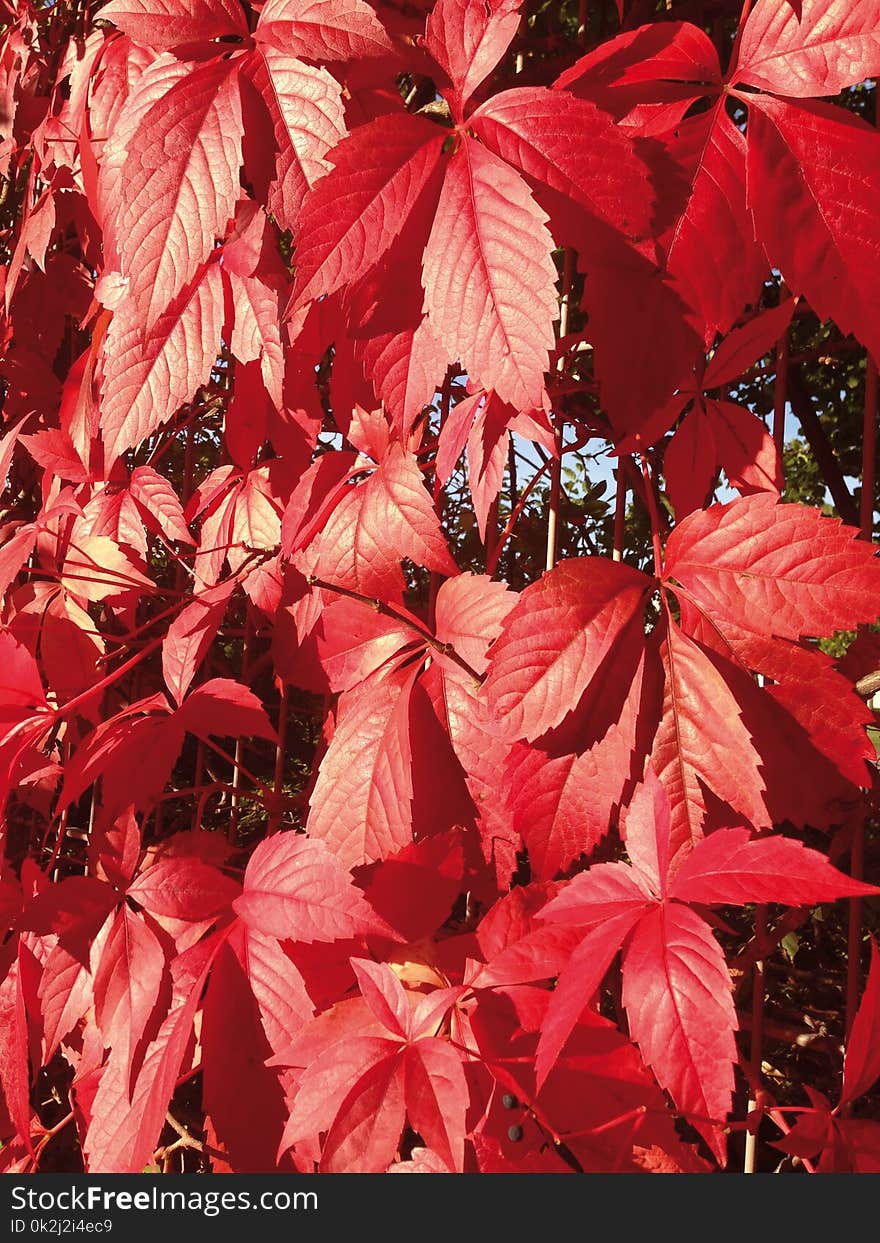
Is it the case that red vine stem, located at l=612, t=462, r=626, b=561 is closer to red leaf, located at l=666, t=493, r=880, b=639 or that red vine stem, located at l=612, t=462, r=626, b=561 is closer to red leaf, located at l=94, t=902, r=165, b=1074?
red leaf, located at l=666, t=493, r=880, b=639

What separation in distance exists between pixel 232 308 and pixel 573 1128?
0.80m


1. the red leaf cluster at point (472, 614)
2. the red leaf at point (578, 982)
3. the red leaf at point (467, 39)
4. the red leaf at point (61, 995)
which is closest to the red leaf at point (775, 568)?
the red leaf cluster at point (472, 614)

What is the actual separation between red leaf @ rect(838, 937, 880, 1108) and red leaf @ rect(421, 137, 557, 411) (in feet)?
1.57

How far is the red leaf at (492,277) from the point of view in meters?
0.67

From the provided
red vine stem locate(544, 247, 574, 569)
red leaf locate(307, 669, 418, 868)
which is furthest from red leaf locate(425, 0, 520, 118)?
red leaf locate(307, 669, 418, 868)

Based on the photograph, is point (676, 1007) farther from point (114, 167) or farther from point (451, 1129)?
point (114, 167)

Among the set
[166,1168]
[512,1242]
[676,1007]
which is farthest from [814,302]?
[166,1168]

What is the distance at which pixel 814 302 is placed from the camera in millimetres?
681

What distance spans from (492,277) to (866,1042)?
605 millimetres

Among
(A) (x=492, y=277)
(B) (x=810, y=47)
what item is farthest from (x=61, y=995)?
(B) (x=810, y=47)

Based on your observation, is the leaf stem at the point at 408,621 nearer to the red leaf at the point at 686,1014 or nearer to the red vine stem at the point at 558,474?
the red vine stem at the point at 558,474

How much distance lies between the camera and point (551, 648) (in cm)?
74

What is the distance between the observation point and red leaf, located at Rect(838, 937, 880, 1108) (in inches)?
29.0

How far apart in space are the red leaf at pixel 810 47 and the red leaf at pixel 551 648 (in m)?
0.36
